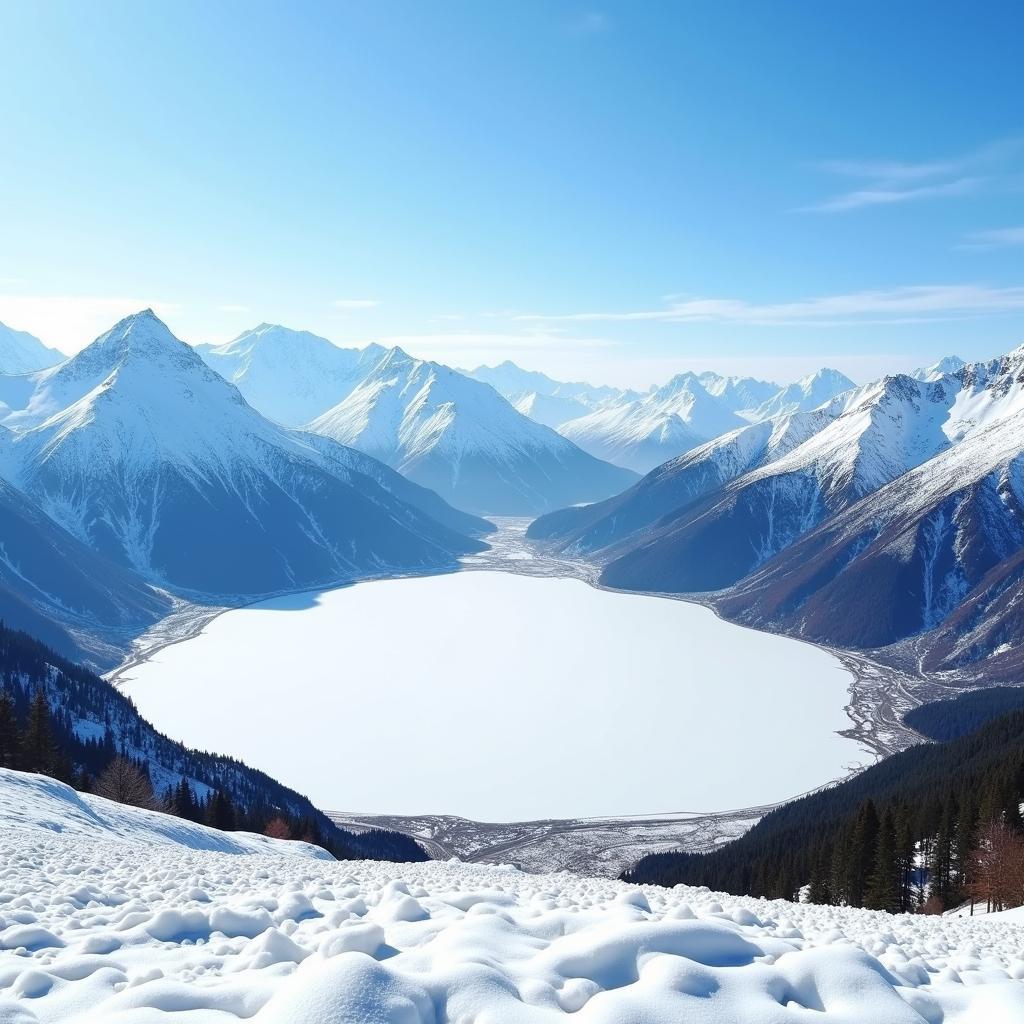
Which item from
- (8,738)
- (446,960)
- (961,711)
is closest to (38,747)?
(8,738)

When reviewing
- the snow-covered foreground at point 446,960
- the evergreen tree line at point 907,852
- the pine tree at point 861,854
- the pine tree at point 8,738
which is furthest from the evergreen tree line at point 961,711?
the snow-covered foreground at point 446,960

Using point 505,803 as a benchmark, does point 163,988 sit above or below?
above

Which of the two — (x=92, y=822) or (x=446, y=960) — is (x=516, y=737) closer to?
(x=92, y=822)

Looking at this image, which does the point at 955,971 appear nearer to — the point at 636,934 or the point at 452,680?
the point at 636,934

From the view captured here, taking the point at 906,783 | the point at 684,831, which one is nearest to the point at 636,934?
the point at 906,783

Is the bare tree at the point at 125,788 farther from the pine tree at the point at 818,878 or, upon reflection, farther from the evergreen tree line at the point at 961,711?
the evergreen tree line at the point at 961,711

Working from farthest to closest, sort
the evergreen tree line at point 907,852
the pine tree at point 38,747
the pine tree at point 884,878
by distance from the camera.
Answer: the pine tree at point 38,747
the pine tree at point 884,878
the evergreen tree line at point 907,852

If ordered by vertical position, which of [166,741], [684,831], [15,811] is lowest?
[684,831]
